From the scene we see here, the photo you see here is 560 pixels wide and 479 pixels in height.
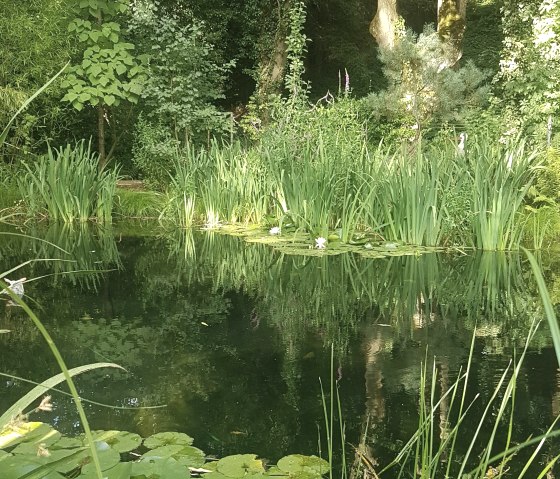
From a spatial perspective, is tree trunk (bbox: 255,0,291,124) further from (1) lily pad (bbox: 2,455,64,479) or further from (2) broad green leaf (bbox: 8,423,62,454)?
(1) lily pad (bbox: 2,455,64,479)

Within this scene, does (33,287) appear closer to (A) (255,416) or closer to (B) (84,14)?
(A) (255,416)

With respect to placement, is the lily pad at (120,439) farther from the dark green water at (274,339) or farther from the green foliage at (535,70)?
the green foliage at (535,70)

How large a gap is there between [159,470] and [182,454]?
236 mm

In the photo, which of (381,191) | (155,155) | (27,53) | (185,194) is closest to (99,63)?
(27,53)

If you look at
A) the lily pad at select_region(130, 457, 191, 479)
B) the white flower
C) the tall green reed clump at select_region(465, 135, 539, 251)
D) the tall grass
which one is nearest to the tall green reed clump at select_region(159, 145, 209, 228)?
the tall grass

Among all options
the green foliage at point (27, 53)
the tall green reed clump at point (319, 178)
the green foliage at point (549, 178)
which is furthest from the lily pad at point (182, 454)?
the green foliage at point (27, 53)

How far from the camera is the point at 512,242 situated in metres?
4.38

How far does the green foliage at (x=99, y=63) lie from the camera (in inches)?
290

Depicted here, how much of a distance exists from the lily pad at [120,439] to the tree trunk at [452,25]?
25.9 ft

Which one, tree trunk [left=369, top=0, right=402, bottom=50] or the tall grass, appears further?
tree trunk [left=369, top=0, right=402, bottom=50]

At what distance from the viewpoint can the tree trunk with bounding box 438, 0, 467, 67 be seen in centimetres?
852

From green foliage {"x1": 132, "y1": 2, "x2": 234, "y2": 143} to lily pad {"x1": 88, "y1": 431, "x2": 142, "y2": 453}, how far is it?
6.09 meters

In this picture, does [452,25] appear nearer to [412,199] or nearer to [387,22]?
[387,22]

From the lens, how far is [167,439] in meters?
1.58
